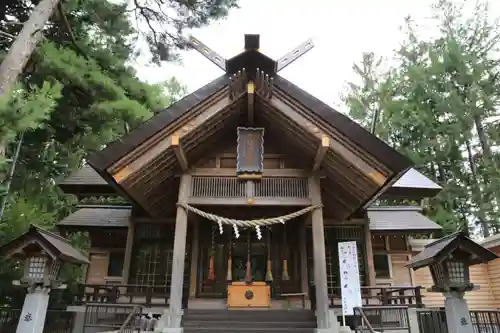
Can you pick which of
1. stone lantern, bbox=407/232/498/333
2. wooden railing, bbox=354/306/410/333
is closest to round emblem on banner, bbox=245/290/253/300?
wooden railing, bbox=354/306/410/333

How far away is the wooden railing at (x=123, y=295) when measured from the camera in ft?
30.0

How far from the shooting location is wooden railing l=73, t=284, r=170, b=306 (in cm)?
916

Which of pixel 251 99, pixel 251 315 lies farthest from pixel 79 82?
pixel 251 315

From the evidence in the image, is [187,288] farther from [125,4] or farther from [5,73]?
[125,4]

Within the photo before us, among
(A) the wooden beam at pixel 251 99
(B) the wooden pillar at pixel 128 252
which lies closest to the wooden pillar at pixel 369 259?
(A) the wooden beam at pixel 251 99

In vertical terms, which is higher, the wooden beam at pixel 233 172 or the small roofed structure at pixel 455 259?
the wooden beam at pixel 233 172

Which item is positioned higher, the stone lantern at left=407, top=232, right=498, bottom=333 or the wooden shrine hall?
the wooden shrine hall

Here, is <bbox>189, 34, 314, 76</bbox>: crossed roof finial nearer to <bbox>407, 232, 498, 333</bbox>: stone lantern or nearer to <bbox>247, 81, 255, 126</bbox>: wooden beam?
<bbox>247, 81, 255, 126</bbox>: wooden beam

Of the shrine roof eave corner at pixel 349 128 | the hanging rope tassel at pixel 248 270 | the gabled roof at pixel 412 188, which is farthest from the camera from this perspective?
the gabled roof at pixel 412 188

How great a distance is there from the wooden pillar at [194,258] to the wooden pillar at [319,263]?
3672mm

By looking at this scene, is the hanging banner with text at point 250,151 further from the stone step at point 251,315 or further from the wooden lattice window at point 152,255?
the wooden lattice window at point 152,255

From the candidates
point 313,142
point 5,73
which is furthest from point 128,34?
point 313,142

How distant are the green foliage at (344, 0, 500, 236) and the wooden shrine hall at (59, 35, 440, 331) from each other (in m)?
7.31

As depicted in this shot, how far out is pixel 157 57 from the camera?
11406mm
